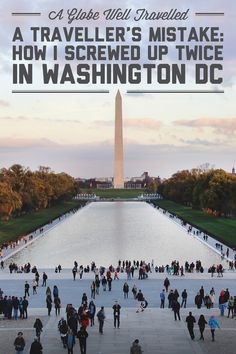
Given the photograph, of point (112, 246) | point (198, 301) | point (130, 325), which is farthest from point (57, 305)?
point (112, 246)

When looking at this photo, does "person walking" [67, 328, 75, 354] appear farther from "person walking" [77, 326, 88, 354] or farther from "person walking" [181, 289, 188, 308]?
"person walking" [181, 289, 188, 308]

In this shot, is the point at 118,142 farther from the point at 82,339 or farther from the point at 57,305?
the point at 82,339

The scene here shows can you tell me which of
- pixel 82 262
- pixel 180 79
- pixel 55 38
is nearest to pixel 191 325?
pixel 180 79

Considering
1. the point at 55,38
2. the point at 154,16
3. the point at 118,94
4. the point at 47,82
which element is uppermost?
the point at 118,94

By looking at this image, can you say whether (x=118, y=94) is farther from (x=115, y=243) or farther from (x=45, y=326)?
(x=45, y=326)

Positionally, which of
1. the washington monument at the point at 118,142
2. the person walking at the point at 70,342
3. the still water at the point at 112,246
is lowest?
the person walking at the point at 70,342

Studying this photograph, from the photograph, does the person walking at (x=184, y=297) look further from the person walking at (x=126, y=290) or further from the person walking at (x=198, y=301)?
the person walking at (x=126, y=290)

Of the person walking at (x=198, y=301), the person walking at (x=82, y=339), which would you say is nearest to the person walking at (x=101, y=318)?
the person walking at (x=82, y=339)
